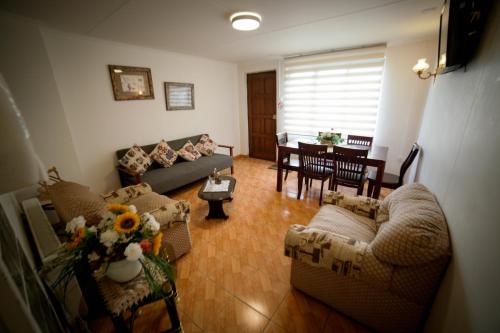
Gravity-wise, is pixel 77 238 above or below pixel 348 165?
above

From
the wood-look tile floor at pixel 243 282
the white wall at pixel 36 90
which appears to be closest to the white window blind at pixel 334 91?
the wood-look tile floor at pixel 243 282

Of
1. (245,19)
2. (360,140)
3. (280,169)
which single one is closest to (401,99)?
(360,140)

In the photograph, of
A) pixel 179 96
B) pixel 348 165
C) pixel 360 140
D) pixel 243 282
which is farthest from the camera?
pixel 179 96

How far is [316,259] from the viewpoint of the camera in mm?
1338

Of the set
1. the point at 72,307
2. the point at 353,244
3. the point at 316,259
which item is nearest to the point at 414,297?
the point at 353,244

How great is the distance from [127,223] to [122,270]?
0.28 meters

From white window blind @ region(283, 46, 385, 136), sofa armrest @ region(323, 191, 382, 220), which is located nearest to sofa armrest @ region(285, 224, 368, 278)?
sofa armrest @ region(323, 191, 382, 220)

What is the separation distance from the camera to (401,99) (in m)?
3.40

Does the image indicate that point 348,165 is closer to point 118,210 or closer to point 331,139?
point 331,139

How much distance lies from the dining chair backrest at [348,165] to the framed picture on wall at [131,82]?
316 cm

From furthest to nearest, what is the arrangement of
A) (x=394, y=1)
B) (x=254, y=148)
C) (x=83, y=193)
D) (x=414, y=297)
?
(x=254, y=148)
(x=394, y=1)
(x=83, y=193)
(x=414, y=297)

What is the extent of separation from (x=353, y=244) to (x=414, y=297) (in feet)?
1.28

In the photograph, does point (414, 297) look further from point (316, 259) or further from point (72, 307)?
point (72, 307)

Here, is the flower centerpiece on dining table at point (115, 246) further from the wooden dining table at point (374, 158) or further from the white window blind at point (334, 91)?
the white window blind at point (334, 91)
